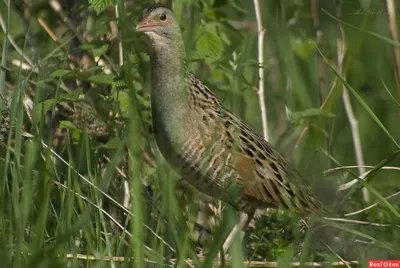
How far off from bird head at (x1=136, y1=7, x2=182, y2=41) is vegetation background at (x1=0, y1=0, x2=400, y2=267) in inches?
3.1

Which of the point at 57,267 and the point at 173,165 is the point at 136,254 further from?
the point at 173,165

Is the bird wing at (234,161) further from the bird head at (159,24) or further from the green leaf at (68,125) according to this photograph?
the green leaf at (68,125)

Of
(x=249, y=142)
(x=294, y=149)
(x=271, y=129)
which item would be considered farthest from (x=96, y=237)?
(x=271, y=129)

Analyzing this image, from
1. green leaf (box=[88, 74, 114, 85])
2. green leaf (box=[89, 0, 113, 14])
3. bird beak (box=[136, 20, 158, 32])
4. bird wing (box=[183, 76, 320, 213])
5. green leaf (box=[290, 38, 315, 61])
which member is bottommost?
bird wing (box=[183, 76, 320, 213])

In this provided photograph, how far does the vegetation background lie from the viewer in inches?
111

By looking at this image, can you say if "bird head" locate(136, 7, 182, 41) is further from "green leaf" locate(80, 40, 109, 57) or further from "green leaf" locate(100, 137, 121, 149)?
"green leaf" locate(100, 137, 121, 149)

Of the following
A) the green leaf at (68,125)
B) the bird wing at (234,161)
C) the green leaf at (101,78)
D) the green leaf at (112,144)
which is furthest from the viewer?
the green leaf at (68,125)

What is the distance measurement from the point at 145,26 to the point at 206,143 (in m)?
0.56

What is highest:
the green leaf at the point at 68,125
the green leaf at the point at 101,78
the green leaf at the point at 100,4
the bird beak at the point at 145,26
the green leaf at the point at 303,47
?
the green leaf at the point at 303,47

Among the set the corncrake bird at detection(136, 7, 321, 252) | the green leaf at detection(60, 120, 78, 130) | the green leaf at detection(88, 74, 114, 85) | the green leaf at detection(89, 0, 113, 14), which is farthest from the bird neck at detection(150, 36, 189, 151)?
the green leaf at detection(60, 120, 78, 130)

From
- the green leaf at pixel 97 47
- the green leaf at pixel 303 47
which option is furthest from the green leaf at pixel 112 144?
the green leaf at pixel 303 47

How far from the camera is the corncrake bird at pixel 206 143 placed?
13.3 feet

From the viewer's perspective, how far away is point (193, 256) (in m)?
2.88

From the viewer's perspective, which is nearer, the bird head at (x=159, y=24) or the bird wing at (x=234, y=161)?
the bird wing at (x=234, y=161)
